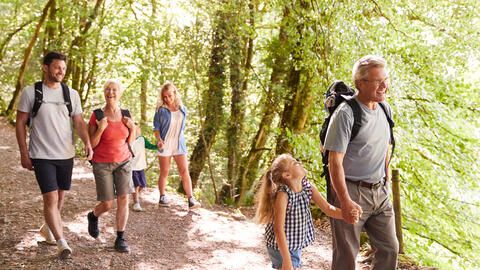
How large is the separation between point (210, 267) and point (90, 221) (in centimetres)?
152

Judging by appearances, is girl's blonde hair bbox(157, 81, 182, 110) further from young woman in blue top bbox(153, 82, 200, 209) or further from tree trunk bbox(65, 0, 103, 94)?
tree trunk bbox(65, 0, 103, 94)

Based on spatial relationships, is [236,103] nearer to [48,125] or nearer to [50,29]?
[48,125]

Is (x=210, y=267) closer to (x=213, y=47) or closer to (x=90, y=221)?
(x=90, y=221)

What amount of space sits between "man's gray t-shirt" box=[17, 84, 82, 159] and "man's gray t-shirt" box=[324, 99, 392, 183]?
2.85 meters

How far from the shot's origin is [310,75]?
9.22 m

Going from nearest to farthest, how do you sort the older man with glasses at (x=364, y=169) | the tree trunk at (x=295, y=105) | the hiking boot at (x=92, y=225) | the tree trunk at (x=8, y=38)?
1. the older man with glasses at (x=364, y=169)
2. the hiking boot at (x=92, y=225)
3. the tree trunk at (x=295, y=105)
4. the tree trunk at (x=8, y=38)

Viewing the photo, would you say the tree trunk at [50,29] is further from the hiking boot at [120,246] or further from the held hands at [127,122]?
the hiking boot at [120,246]

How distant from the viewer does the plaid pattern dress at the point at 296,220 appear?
3.86 meters

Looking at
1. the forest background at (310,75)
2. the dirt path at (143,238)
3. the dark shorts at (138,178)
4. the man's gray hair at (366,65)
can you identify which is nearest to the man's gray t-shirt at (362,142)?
the man's gray hair at (366,65)

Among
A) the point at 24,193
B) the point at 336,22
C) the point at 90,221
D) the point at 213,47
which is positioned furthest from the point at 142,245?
the point at 213,47

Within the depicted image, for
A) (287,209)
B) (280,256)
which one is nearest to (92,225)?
(280,256)

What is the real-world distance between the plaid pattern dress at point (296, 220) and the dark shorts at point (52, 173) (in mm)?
2411

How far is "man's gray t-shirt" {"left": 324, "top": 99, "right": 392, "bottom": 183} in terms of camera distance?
3.66 m

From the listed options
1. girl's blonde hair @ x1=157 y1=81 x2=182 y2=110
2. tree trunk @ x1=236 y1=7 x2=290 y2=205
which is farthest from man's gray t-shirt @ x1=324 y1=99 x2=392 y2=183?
tree trunk @ x1=236 y1=7 x2=290 y2=205
